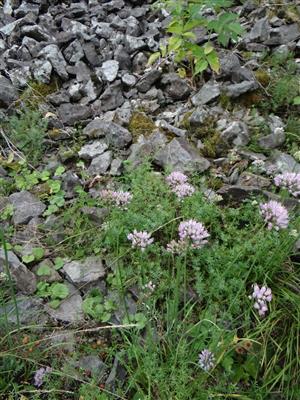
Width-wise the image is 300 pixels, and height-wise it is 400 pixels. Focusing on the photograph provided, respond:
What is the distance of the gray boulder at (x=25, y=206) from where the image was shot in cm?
309

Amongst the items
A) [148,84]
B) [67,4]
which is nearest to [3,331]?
[148,84]

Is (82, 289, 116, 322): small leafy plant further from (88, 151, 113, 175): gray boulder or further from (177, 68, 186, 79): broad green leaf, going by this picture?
(177, 68, 186, 79): broad green leaf

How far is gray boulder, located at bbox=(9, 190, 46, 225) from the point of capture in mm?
3094

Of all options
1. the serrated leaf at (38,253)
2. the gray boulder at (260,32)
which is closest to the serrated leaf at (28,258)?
the serrated leaf at (38,253)

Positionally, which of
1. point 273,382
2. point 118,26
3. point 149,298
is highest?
point 118,26

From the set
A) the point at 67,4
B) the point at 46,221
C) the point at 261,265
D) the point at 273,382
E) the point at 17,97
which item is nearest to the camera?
the point at 273,382

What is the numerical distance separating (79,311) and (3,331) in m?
0.43

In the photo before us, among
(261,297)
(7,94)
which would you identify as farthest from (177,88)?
(261,297)

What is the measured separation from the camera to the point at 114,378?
2.23 meters

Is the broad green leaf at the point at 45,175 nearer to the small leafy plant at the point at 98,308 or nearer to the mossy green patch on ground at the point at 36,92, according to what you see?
the mossy green patch on ground at the point at 36,92

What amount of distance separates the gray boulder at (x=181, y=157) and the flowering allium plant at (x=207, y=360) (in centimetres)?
143

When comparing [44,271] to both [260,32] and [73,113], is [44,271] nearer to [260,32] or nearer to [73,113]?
[73,113]

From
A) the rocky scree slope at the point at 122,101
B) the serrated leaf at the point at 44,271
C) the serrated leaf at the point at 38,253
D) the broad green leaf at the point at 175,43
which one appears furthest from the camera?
the broad green leaf at the point at 175,43

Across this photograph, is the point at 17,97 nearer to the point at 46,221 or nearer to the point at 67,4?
the point at 46,221
